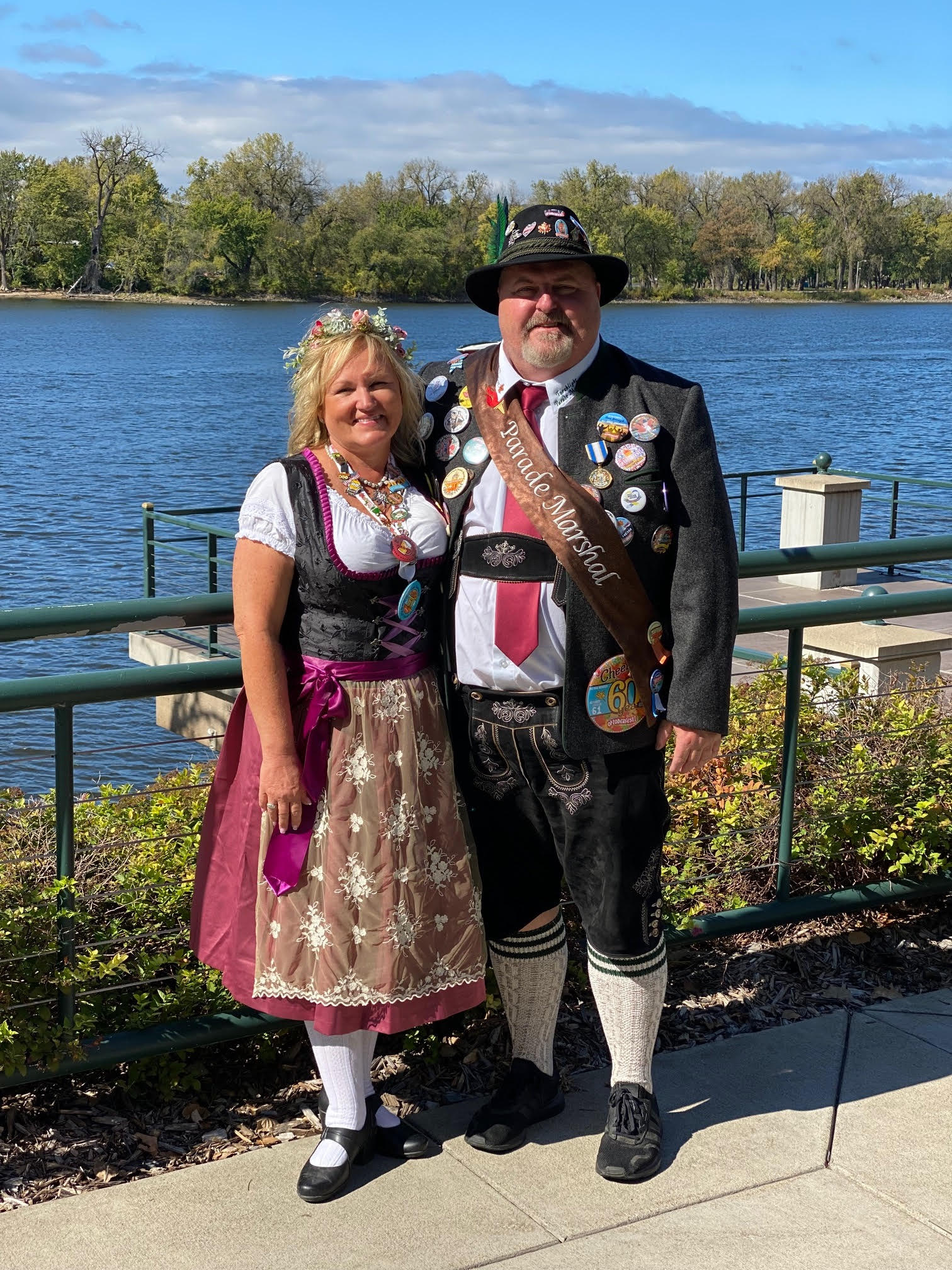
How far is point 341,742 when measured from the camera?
2.86 meters

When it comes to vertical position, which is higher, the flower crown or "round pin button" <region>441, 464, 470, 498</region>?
the flower crown

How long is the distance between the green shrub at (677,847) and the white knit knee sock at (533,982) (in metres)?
0.62

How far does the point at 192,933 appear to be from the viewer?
3076 mm

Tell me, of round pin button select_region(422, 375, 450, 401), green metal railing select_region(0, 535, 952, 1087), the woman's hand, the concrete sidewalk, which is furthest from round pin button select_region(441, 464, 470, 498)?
the concrete sidewalk

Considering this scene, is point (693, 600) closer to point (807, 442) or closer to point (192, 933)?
point (192, 933)

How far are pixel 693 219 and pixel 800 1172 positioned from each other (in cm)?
15381

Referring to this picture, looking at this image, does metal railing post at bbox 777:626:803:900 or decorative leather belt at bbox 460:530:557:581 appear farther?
metal railing post at bbox 777:626:803:900

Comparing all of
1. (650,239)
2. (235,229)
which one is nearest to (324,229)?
(235,229)

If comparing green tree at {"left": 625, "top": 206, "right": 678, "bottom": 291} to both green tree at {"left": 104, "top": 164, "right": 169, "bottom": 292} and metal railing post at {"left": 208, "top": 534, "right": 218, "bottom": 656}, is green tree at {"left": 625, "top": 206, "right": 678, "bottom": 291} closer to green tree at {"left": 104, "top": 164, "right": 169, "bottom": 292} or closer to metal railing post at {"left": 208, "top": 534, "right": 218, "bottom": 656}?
green tree at {"left": 104, "top": 164, "right": 169, "bottom": 292}

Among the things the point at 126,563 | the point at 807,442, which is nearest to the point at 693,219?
the point at 807,442

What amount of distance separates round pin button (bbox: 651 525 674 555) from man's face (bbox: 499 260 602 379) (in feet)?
1.35

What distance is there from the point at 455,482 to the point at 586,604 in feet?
1.30

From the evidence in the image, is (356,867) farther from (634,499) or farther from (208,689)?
(634,499)

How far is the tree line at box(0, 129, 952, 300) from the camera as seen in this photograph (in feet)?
388
